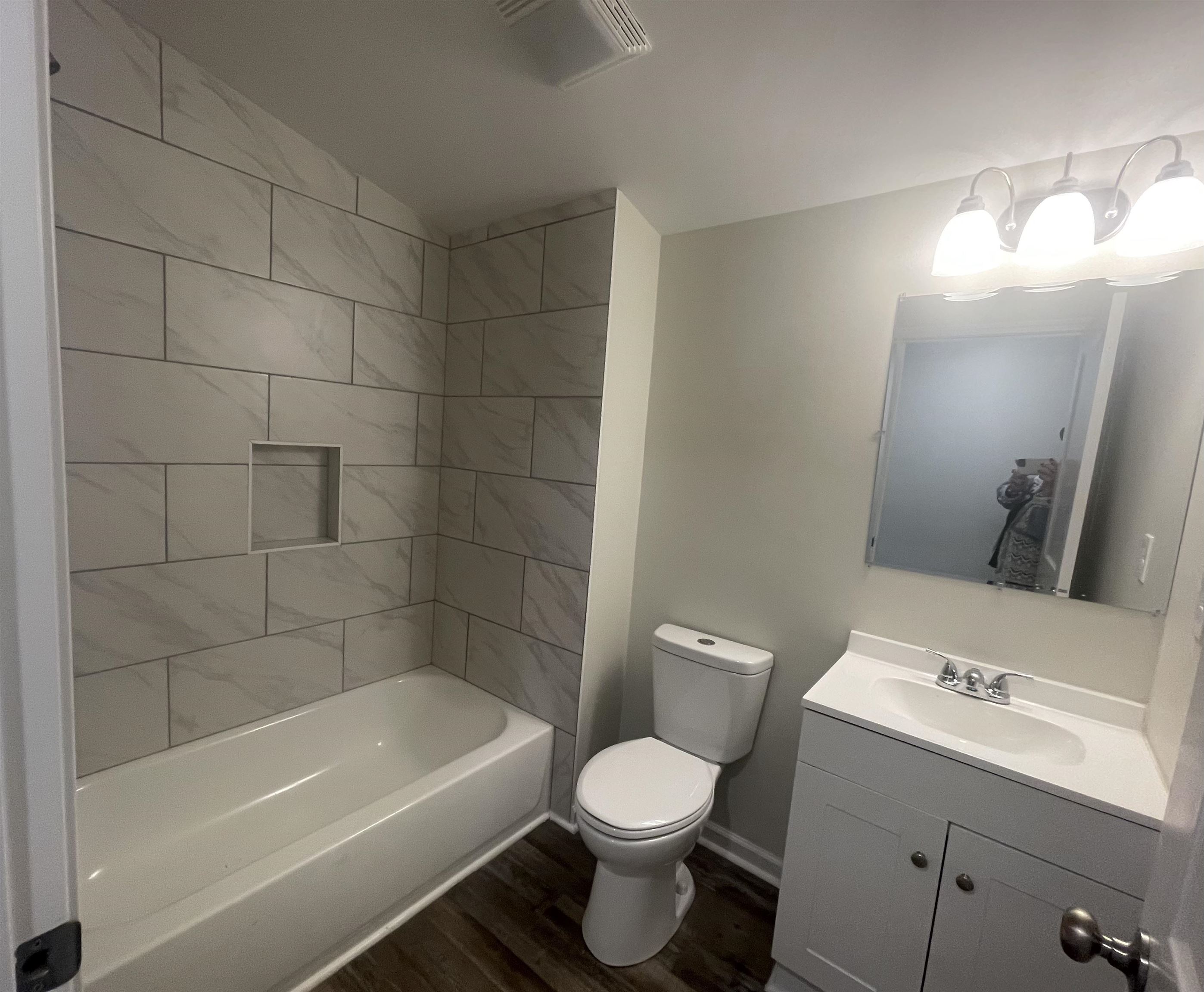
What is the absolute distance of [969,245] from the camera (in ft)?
4.68

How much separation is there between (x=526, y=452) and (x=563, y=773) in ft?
4.04

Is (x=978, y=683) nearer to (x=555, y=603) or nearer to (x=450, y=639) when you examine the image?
(x=555, y=603)

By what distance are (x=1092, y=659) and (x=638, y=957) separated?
1456 millimetres

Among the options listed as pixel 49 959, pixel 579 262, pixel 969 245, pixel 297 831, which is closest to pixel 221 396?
pixel 579 262

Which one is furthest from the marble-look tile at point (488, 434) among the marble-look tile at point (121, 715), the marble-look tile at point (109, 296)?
the marble-look tile at point (121, 715)

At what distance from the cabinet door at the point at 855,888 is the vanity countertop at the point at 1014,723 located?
182 millimetres

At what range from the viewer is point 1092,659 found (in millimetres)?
1382

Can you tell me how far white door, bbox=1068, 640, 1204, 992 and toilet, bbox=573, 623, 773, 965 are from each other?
106 cm

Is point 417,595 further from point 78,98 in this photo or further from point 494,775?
point 78,98

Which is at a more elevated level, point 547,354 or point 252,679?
point 547,354

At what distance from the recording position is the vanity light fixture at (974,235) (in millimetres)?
1407

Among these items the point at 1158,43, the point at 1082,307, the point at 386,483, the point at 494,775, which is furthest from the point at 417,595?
the point at 1158,43

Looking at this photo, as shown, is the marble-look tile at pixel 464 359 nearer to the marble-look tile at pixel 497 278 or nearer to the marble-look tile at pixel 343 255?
the marble-look tile at pixel 497 278

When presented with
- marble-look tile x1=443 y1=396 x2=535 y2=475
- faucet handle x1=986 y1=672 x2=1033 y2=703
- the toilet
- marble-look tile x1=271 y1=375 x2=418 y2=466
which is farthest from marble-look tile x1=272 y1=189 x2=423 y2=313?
faucet handle x1=986 y1=672 x2=1033 y2=703
